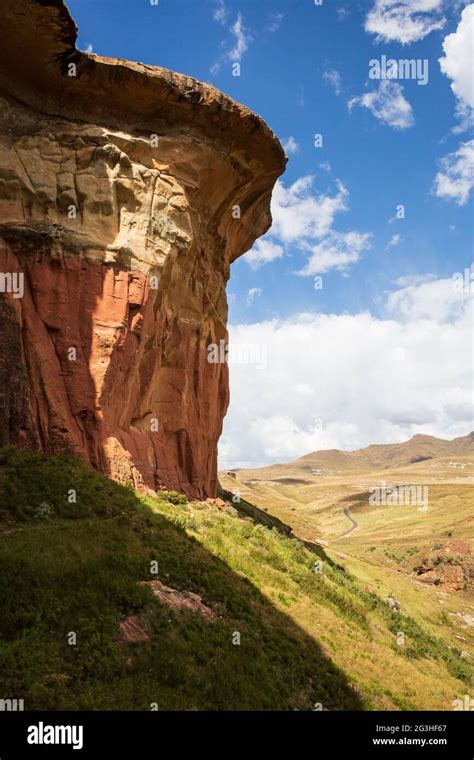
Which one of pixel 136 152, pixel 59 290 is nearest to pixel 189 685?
pixel 59 290

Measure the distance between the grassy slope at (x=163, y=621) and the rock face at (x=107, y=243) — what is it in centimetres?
309

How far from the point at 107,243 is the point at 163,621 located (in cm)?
1726

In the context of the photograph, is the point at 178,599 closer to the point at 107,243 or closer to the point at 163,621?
the point at 163,621

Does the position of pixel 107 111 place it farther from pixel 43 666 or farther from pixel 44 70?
pixel 43 666

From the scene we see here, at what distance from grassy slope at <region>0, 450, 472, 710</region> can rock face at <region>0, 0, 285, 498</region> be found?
3094 mm

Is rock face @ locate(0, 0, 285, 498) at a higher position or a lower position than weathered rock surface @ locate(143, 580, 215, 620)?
higher

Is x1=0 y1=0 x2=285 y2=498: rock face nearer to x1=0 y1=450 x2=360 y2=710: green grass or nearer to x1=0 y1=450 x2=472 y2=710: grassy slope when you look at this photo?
x1=0 y1=450 x2=472 y2=710: grassy slope

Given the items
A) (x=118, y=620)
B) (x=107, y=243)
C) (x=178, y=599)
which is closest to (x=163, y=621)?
(x=118, y=620)

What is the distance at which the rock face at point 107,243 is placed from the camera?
70.7 ft

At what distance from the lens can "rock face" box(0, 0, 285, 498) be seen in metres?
21.6

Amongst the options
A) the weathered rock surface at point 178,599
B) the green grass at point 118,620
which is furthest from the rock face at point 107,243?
the weathered rock surface at point 178,599

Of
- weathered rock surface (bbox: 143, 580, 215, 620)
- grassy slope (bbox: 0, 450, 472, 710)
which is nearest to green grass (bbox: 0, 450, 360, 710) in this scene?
grassy slope (bbox: 0, 450, 472, 710)

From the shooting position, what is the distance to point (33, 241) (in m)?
22.8

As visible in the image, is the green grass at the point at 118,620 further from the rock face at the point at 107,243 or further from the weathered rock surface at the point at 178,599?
the rock face at the point at 107,243
